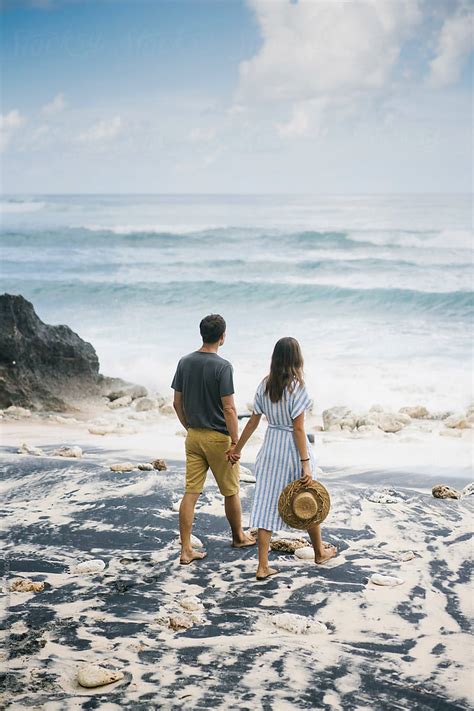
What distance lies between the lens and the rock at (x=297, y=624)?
4.42 meters

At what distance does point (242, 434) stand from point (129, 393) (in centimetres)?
745

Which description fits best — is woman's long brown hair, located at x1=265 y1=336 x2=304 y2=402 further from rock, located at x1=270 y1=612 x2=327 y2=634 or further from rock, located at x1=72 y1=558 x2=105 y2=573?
rock, located at x1=72 y1=558 x2=105 y2=573

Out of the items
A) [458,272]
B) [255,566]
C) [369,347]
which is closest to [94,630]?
[255,566]

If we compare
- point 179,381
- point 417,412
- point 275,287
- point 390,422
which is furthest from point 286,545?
point 275,287

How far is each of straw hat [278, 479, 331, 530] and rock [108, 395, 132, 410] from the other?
6997mm

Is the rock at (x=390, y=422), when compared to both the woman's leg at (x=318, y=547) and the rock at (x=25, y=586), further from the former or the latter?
the rock at (x=25, y=586)

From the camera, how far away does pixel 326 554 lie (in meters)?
5.54

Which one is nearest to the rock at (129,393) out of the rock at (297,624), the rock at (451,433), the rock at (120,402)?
the rock at (120,402)

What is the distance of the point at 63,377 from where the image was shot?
1180 centimetres

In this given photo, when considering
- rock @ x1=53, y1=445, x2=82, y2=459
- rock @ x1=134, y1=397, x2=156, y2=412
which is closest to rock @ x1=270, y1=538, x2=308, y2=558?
rock @ x1=53, y1=445, x2=82, y2=459

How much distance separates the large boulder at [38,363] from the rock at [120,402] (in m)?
0.31

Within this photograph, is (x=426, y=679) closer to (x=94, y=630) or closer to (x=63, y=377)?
(x=94, y=630)

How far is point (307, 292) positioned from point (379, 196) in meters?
25.0

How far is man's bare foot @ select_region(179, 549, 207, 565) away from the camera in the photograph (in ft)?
17.8
